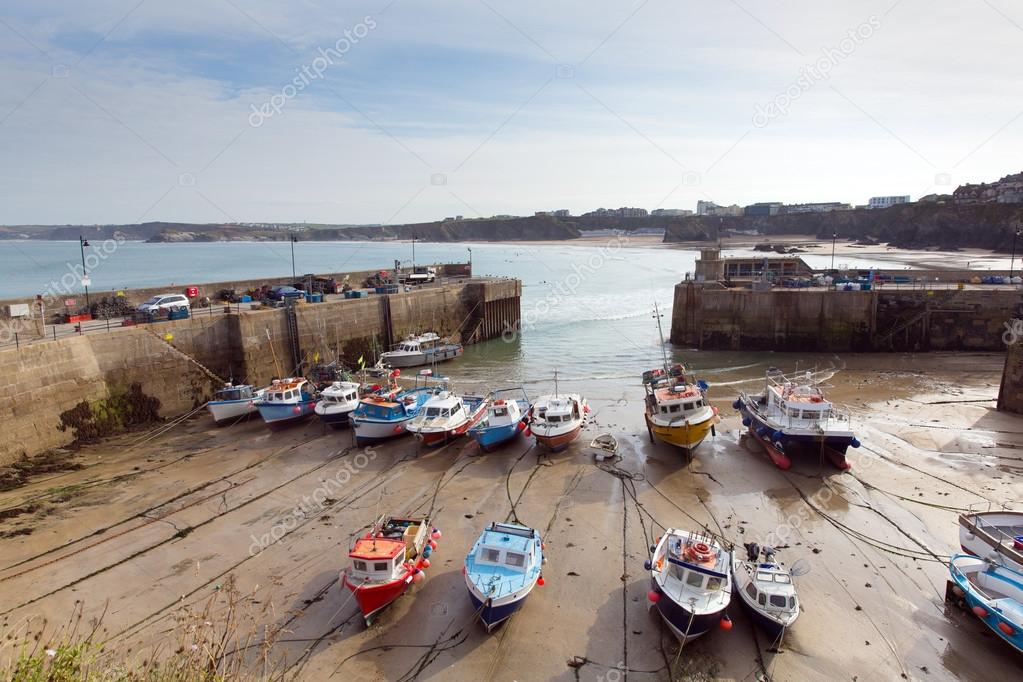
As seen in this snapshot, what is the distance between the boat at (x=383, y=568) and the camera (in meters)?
12.8

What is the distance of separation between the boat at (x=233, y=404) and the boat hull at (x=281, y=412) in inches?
34.9

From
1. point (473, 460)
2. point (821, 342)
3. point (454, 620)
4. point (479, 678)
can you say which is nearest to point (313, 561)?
point (454, 620)

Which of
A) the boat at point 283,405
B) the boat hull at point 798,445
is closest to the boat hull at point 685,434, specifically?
the boat hull at point 798,445

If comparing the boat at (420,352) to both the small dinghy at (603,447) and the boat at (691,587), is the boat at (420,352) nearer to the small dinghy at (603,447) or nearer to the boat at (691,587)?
the small dinghy at (603,447)

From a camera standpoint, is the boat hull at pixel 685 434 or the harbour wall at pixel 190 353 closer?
the boat hull at pixel 685 434

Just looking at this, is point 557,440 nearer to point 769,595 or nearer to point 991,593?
point 769,595

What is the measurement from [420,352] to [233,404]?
1348 cm

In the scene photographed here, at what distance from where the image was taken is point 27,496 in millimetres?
18531

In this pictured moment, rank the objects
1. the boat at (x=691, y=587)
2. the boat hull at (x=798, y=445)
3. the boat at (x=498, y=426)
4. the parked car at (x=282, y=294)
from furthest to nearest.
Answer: the parked car at (x=282, y=294), the boat at (x=498, y=426), the boat hull at (x=798, y=445), the boat at (x=691, y=587)

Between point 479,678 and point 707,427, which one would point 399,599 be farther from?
point 707,427

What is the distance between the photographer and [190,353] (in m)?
28.2

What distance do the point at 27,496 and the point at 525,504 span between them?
15.3m

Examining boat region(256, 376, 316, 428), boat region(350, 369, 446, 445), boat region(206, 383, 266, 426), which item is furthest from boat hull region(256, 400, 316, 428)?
boat region(350, 369, 446, 445)

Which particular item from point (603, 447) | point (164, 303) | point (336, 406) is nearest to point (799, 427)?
point (603, 447)
